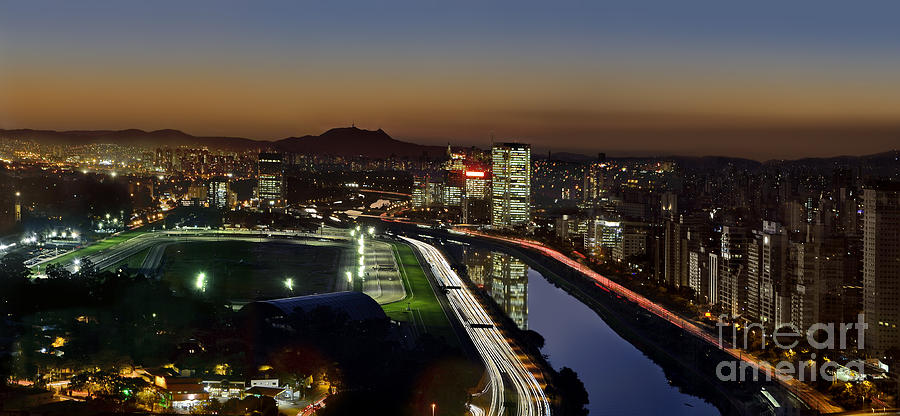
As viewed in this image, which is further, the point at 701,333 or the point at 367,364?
the point at 701,333

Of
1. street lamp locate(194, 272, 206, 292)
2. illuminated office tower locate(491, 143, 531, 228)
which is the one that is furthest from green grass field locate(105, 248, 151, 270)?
illuminated office tower locate(491, 143, 531, 228)

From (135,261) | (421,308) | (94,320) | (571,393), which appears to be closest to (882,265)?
(571,393)

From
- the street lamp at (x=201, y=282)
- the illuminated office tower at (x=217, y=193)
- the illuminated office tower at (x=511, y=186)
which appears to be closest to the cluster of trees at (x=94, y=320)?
the street lamp at (x=201, y=282)

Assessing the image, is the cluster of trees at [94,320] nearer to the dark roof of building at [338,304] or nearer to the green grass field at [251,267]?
the dark roof of building at [338,304]

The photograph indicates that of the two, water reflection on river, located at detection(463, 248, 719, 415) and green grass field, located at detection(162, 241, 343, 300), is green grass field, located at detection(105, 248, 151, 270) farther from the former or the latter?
water reflection on river, located at detection(463, 248, 719, 415)

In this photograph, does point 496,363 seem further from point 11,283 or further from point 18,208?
point 18,208
